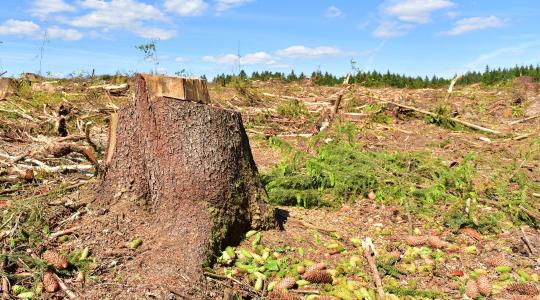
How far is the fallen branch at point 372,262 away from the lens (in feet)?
12.4

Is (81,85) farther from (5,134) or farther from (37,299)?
(37,299)

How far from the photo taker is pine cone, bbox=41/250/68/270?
3.55 meters

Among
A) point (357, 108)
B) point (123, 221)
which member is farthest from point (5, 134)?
point (357, 108)

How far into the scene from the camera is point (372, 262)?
410cm

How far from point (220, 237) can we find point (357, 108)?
26.3 feet

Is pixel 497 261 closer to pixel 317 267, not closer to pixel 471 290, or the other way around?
pixel 471 290

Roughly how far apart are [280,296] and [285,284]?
0.42 feet

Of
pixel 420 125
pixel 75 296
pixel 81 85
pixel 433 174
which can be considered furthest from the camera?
pixel 81 85

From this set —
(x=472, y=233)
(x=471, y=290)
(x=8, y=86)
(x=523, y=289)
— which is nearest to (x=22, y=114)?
(x=8, y=86)

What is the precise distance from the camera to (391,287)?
386cm

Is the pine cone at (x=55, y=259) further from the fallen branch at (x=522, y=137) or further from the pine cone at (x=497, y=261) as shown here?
the fallen branch at (x=522, y=137)

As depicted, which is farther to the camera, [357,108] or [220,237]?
[357,108]

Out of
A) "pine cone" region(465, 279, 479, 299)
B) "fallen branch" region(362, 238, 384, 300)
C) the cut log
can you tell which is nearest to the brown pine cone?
"fallen branch" region(362, 238, 384, 300)

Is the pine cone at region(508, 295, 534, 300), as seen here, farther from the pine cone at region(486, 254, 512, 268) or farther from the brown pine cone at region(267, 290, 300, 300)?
the brown pine cone at region(267, 290, 300, 300)
